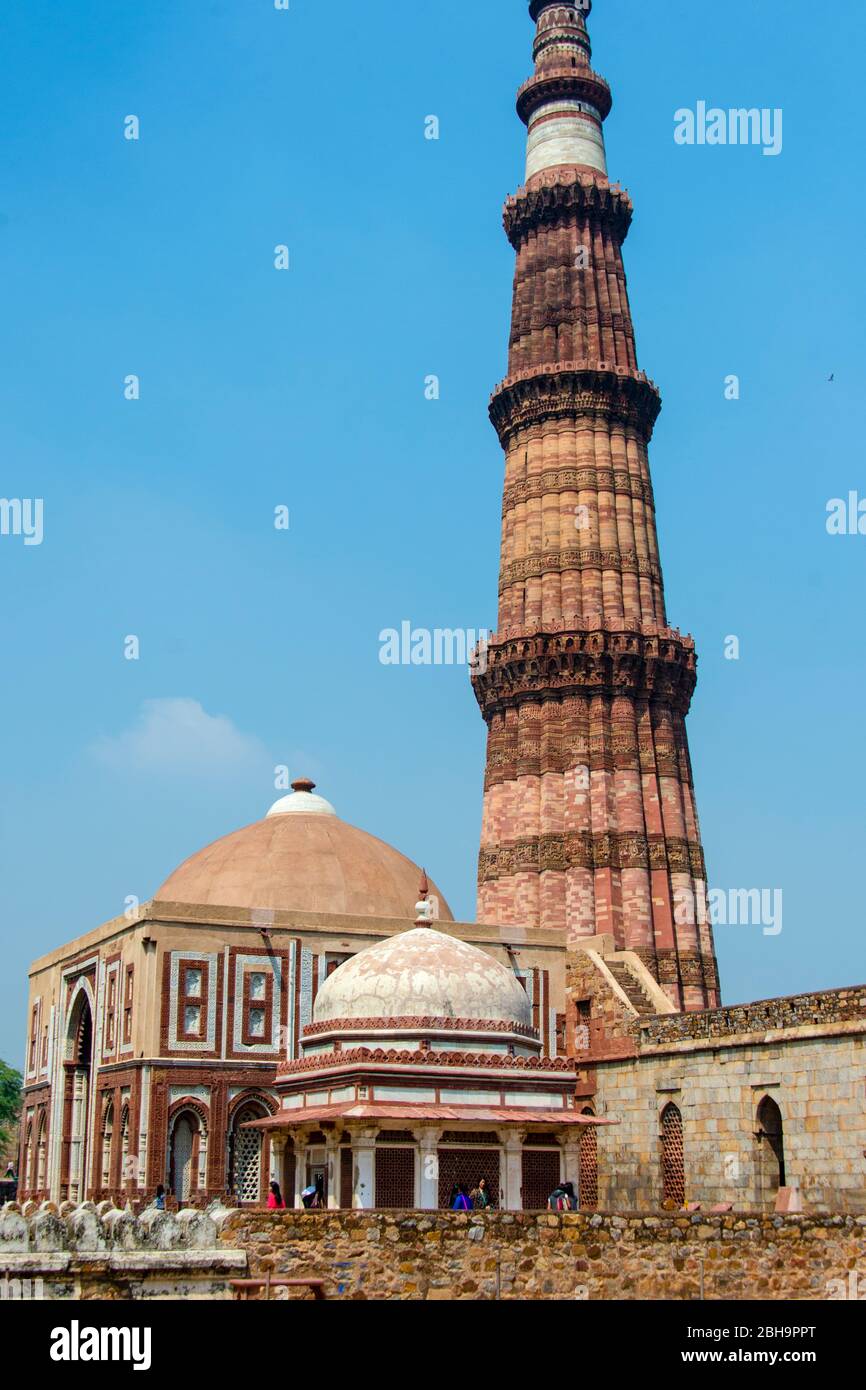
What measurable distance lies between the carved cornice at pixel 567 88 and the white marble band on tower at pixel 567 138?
0.18 meters

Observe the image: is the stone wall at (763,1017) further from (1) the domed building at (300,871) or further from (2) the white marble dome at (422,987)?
(1) the domed building at (300,871)

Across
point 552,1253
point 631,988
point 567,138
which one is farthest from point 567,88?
point 552,1253

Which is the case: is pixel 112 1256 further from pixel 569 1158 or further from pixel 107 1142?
pixel 107 1142

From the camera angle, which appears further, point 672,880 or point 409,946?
point 672,880

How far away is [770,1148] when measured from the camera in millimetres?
Answer: 27969

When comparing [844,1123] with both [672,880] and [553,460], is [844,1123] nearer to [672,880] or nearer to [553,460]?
[672,880]

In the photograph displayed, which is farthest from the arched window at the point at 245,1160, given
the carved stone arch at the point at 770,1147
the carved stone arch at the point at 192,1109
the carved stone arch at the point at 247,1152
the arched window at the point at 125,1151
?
the carved stone arch at the point at 770,1147

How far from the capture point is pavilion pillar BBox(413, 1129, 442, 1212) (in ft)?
74.5

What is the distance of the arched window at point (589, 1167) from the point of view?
32875mm

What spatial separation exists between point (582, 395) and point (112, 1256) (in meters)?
33.7

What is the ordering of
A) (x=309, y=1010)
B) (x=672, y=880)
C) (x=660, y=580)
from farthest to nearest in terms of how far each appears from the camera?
(x=660, y=580), (x=672, y=880), (x=309, y=1010)

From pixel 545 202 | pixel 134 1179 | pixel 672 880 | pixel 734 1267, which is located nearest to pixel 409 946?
pixel 734 1267

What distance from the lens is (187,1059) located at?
1243 inches

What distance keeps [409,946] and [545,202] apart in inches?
1179
